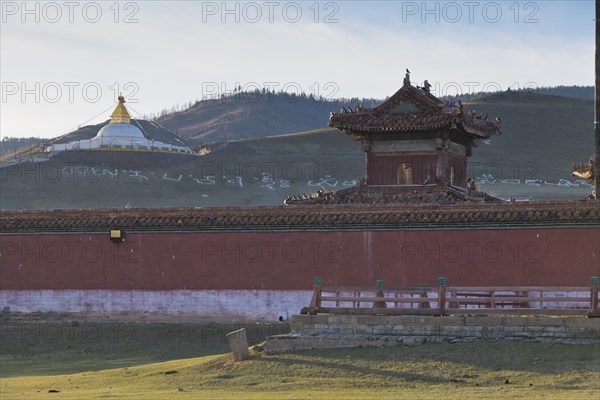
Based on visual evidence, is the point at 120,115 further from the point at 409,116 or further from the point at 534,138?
the point at 409,116

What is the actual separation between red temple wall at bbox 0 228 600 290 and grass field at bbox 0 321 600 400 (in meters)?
4.52

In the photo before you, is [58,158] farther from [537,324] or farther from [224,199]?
[537,324]

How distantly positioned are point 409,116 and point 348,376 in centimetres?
1413

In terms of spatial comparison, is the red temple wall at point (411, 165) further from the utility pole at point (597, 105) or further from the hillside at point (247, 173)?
the hillside at point (247, 173)

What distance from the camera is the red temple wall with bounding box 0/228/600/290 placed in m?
28.0

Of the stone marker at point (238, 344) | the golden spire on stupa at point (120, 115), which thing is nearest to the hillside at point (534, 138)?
the golden spire on stupa at point (120, 115)

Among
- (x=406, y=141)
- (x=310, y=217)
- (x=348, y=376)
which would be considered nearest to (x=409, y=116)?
(x=406, y=141)

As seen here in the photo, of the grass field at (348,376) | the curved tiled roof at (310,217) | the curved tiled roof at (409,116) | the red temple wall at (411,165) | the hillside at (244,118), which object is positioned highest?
the hillside at (244,118)

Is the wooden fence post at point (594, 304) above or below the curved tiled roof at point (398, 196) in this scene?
below

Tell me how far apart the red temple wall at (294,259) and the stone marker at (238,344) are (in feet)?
23.3

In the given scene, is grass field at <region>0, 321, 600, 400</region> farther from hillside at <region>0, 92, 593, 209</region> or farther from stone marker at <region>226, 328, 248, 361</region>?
hillside at <region>0, 92, 593, 209</region>

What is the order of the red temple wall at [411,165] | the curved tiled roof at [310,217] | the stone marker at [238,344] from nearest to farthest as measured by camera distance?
the stone marker at [238,344]
the curved tiled roof at [310,217]
the red temple wall at [411,165]

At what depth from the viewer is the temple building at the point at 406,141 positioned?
3281cm

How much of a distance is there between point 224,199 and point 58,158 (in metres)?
16.1
